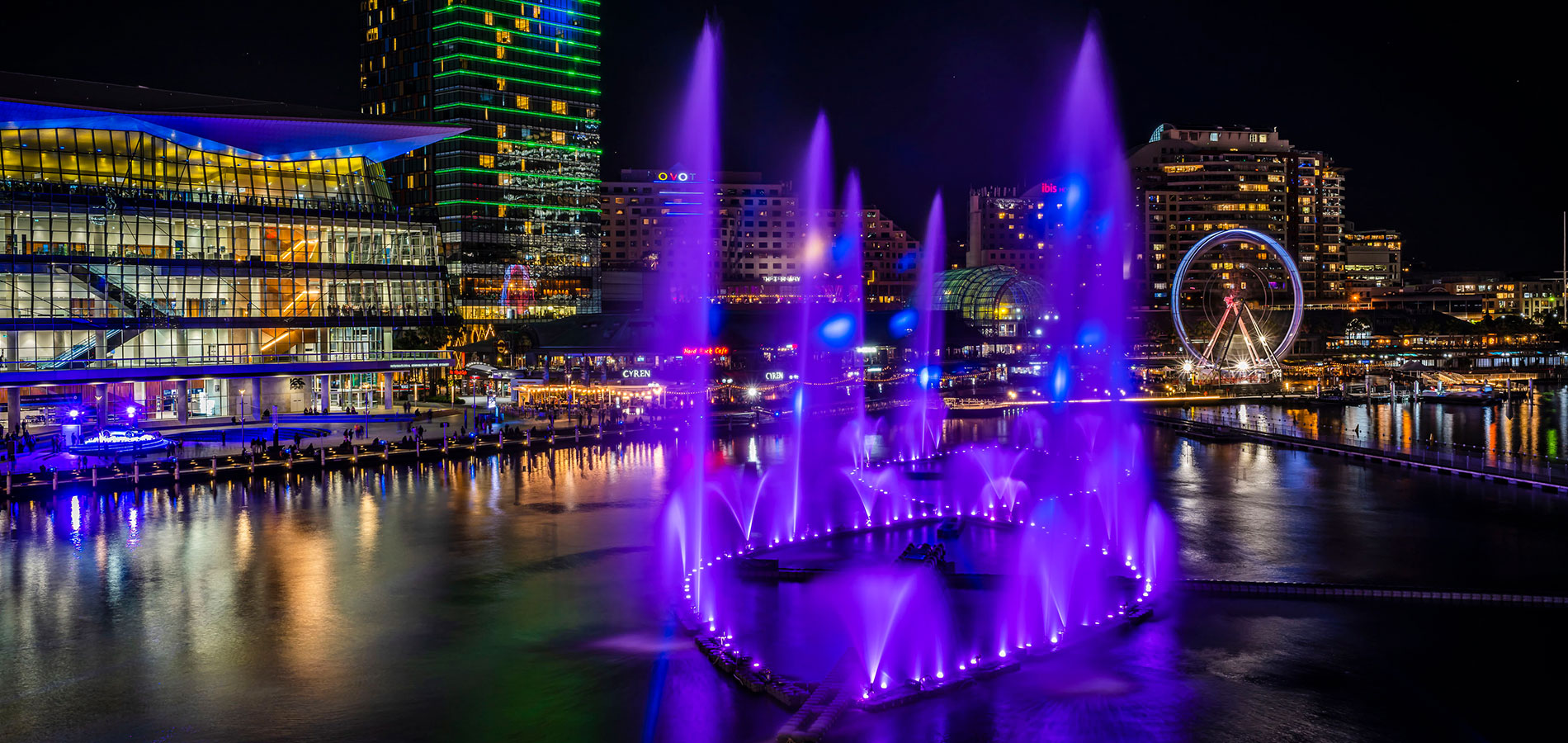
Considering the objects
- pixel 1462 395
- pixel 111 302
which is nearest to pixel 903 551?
pixel 111 302

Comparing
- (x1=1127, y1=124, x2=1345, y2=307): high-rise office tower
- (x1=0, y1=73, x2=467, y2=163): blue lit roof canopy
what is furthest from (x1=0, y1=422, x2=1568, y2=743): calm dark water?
(x1=1127, y1=124, x2=1345, y2=307): high-rise office tower

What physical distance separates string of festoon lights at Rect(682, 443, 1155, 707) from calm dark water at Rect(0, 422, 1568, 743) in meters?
0.56

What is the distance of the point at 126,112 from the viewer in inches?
2544

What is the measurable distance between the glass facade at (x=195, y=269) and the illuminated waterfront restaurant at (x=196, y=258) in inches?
3.8

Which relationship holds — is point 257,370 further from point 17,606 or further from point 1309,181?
point 1309,181

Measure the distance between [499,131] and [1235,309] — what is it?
238 feet

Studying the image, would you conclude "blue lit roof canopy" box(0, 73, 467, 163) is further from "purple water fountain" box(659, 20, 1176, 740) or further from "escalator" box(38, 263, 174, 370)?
"purple water fountain" box(659, 20, 1176, 740)

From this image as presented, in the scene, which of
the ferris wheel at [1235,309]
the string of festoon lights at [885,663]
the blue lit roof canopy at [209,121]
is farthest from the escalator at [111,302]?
the ferris wheel at [1235,309]

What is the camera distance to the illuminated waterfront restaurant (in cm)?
6181

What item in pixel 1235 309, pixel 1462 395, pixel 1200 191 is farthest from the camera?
pixel 1200 191

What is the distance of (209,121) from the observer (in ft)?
222

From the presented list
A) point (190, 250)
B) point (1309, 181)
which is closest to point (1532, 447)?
point (190, 250)

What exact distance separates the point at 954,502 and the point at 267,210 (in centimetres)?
5057

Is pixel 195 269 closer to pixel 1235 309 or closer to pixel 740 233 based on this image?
pixel 1235 309
